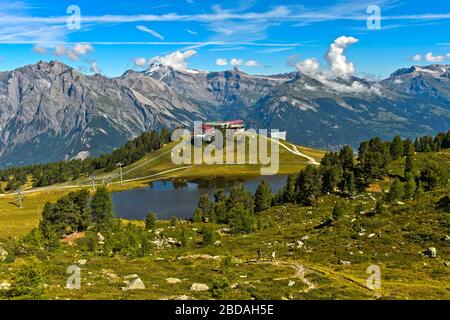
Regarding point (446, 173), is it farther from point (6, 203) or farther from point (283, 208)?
point (6, 203)

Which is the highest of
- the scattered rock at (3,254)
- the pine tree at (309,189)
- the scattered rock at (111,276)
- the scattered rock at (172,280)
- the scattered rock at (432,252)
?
the pine tree at (309,189)

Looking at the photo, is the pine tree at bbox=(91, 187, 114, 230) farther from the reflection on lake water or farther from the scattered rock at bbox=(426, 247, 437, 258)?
the scattered rock at bbox=(426, 247, 437, 258)

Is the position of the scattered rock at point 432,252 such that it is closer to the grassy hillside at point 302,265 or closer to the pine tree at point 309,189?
the grassy hillside at point 302,265

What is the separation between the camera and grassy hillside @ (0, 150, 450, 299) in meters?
34.7

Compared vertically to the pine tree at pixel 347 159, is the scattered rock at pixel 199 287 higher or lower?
lower

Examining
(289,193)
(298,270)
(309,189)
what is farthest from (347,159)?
(298,270)

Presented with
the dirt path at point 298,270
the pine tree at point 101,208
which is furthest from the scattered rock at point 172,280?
the pine tree at point 101,208

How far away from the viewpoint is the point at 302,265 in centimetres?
4994

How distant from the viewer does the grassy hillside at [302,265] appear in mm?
34719

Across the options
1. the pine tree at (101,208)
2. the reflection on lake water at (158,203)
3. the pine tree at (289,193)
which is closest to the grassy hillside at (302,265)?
the pine tree at (101,208)

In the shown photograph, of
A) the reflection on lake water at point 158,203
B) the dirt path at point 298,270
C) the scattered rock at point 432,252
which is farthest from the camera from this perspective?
the reflection on lake water at point 158,203

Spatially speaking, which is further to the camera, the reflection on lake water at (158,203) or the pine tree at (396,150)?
the pine tree at (396,150)

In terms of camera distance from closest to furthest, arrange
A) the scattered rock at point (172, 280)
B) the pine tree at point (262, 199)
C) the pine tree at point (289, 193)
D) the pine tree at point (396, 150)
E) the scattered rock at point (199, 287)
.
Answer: the scattered rock at point (199, 287) → the scattered rock at point (172, 280) → the pine tree at point (262, 199) → the pine tree at point (289, 193) → the pine tree at point (396, 150)

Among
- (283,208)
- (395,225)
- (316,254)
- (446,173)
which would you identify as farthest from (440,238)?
(446,173)
